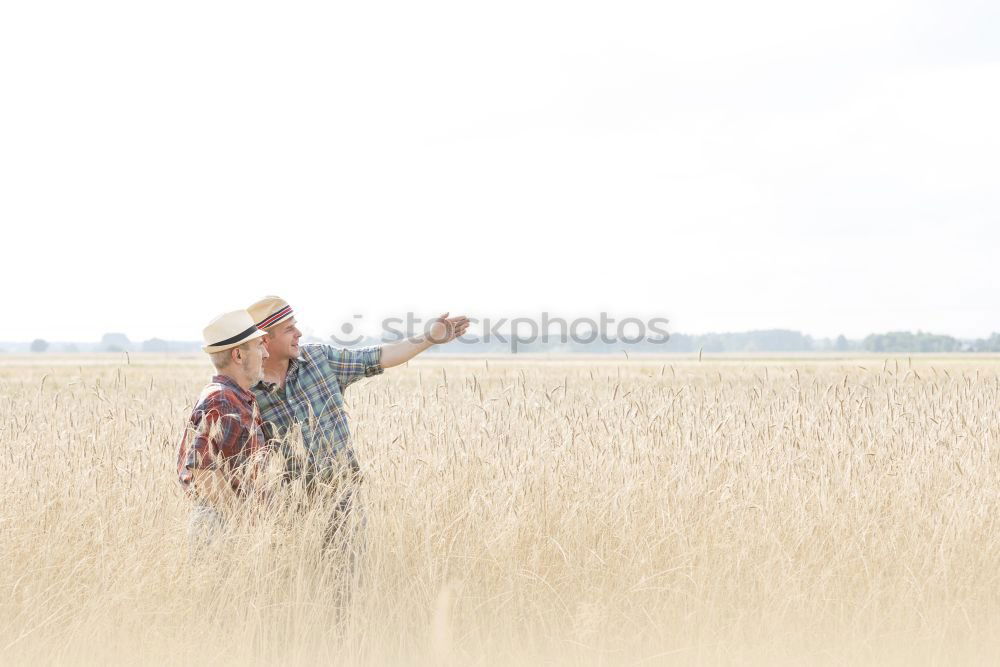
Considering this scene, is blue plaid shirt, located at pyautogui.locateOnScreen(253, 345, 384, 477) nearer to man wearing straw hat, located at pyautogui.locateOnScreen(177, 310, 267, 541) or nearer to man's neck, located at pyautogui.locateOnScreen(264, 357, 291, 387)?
man's neck, located at pyautogui.locateOnScreen(264, 357, 291, 387)

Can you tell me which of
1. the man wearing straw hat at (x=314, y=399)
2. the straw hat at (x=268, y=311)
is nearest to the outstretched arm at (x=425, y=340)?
the man wearing straw hat at (x=314, y=399)

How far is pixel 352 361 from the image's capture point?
4141 millimetres

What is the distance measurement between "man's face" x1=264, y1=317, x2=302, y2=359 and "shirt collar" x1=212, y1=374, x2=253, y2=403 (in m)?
0.34

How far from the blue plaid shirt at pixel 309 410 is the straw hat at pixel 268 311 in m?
0.29

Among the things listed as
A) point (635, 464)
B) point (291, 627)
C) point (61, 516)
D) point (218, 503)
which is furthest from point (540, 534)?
point (61, 516)

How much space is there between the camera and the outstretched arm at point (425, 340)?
163 inches

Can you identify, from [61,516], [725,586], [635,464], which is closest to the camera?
[725,586]

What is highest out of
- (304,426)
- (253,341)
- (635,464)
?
(253,341)

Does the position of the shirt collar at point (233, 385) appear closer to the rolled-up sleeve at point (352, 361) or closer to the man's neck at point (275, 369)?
the man's neck at point (275, 369)

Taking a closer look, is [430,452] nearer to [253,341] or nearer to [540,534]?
[540,534]

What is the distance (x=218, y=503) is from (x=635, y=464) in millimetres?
2425

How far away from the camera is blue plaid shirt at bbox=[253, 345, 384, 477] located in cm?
391

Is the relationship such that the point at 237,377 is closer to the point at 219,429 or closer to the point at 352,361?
the point at 219,429

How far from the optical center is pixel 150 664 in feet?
10.8
